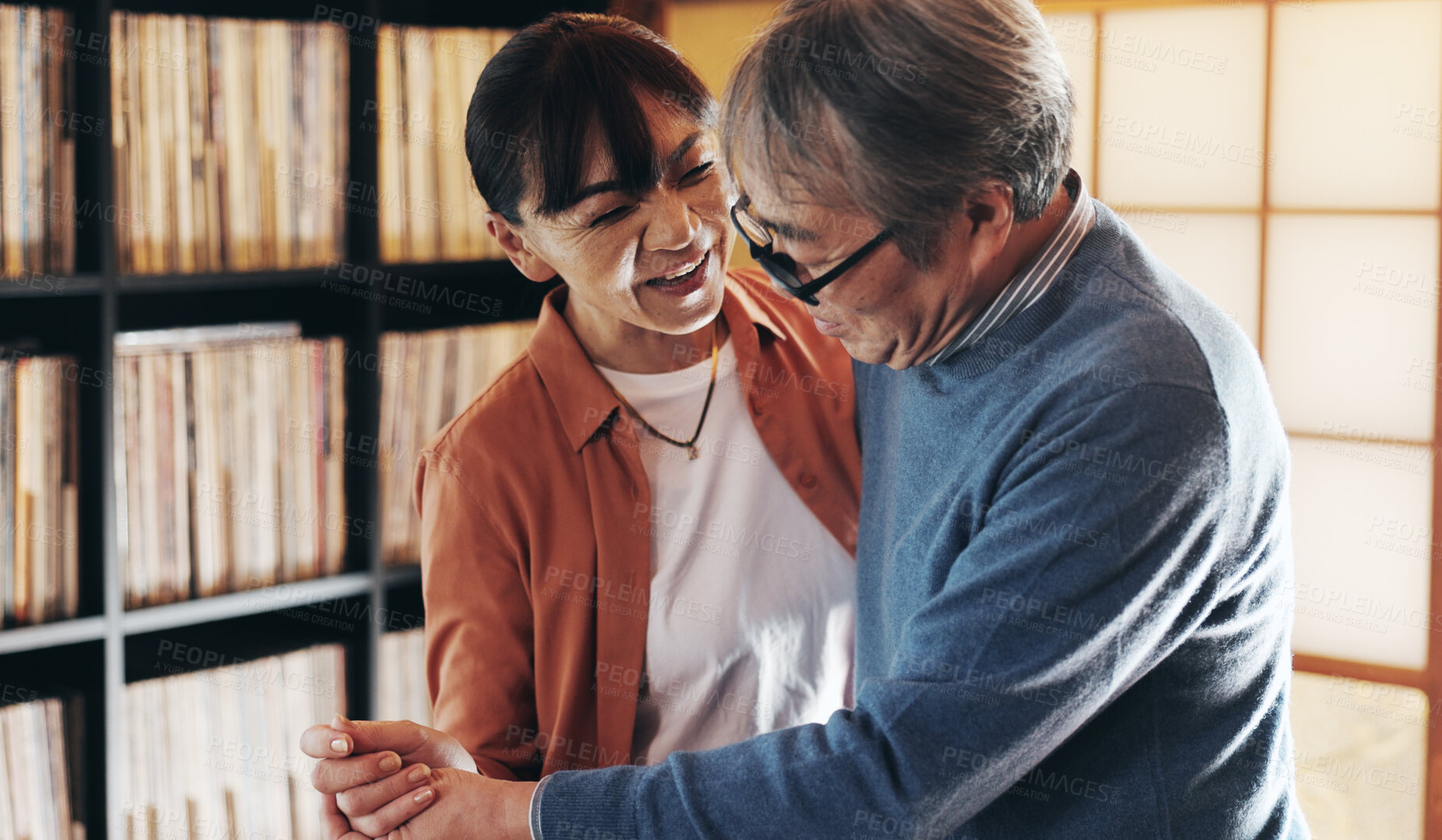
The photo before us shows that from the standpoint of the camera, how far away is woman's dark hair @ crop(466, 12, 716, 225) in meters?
1.23

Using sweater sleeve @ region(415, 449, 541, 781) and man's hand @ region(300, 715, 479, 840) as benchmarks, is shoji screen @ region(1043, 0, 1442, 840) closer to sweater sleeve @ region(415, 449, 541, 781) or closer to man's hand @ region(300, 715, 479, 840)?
sweater sleeve @ region(415, 449, 541, 781)

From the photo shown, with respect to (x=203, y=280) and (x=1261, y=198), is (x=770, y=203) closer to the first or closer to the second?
(x=203, y=280)

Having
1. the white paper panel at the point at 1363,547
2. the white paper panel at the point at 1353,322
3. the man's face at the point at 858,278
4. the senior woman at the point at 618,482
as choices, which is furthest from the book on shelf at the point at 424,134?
the white paper panel at the point at 1363,547

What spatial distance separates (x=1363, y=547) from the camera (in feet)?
7.06

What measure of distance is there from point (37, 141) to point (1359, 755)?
2.57 meters

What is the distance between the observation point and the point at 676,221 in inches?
50.4

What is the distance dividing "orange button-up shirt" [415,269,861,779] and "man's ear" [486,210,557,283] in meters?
0.08

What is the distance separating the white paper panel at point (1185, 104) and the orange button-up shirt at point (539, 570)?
49.7 inches

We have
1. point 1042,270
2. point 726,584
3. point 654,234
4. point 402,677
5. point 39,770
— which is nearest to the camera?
point 1042,270

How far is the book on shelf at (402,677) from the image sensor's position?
7.80ft

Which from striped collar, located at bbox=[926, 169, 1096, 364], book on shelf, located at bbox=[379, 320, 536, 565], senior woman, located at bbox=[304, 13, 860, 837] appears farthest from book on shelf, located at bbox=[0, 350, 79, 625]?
striped collar, located at bbox=[926, 169, 1096, 364]

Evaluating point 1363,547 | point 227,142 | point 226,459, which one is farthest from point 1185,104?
point 226,459

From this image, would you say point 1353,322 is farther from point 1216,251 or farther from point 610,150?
point 610,150

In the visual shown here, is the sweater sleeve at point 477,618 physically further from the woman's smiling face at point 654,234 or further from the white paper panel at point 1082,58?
the white paper panel at point 1082,58
